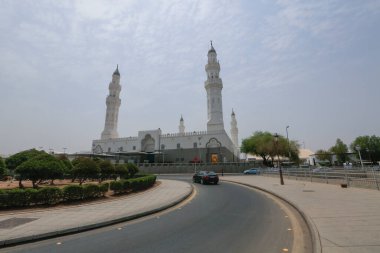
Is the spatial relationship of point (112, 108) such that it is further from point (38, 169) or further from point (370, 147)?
point (370, 147)

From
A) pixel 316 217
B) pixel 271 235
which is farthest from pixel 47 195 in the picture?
pixel 316 217

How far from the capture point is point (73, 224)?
7988mm

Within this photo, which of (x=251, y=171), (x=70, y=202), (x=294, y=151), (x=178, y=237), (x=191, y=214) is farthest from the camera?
(x=294, y=151)

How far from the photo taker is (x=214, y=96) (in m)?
66.2

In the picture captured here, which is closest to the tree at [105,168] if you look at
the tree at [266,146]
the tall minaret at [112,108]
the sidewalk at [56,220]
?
the sidewalk at [56,220]

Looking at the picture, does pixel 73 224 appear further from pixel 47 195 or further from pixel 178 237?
pixel 47 195

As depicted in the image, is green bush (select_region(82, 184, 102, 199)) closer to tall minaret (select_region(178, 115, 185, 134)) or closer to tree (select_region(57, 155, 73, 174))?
tree (select_region(57, 155, 73, 174))

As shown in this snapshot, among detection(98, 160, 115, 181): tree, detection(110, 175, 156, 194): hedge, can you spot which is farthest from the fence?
detection(110, 175, 156, 194): hedge

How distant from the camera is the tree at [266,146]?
55403 millimetres

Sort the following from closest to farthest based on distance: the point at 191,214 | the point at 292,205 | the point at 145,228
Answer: the point at 145,228, the point at 191,214, the point at 292,205

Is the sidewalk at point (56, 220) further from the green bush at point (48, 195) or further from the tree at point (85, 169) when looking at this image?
the tree at point (85, 169)

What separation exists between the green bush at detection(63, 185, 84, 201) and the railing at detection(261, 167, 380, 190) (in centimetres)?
1680

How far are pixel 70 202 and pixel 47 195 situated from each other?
48.5 inches

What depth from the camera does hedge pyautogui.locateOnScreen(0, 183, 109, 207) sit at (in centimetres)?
1084
